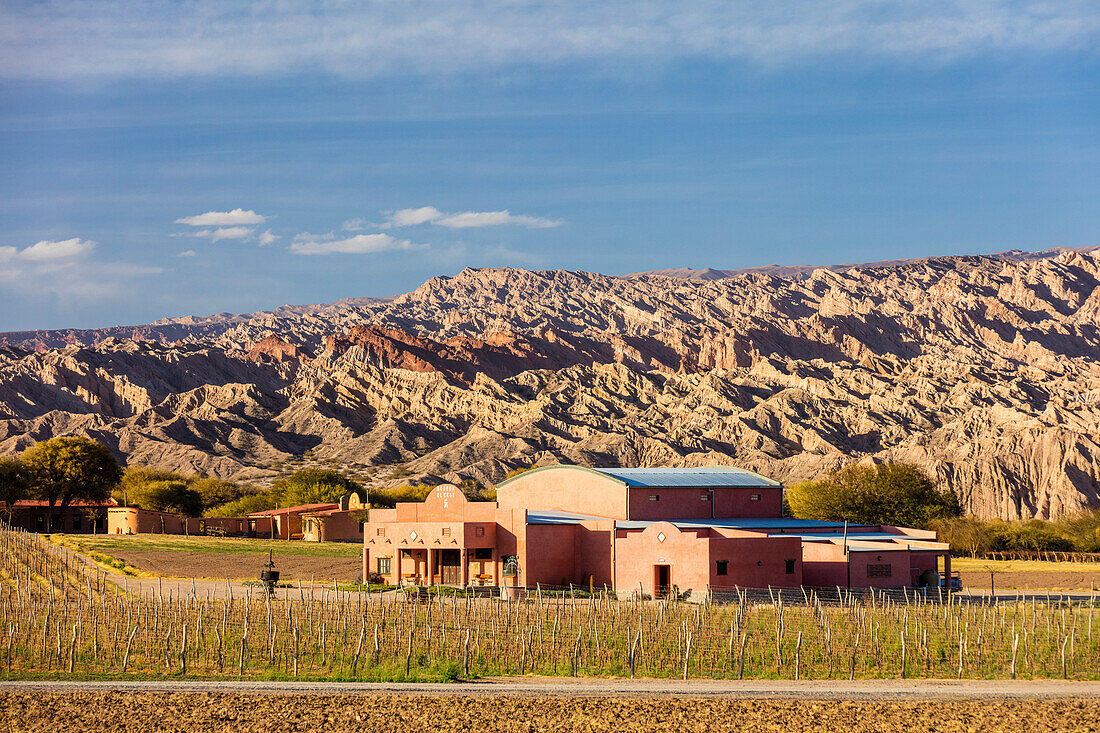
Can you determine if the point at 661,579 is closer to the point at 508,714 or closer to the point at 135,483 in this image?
the point at 508,714

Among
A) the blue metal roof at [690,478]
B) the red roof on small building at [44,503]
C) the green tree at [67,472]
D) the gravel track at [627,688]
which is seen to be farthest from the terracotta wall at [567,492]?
the red roof on small building at [44,503]

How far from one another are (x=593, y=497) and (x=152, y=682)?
34404mm

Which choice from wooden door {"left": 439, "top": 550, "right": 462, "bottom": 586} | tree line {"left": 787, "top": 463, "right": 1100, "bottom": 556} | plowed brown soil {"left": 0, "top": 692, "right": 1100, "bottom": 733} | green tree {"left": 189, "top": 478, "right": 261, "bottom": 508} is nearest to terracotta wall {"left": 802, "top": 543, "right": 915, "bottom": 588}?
wooden door {"left": 439, "top": 550, "right": 462, "bottom": 586}

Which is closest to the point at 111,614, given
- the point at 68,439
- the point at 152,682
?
the point at 152,682

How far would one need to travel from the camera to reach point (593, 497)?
6216 cm

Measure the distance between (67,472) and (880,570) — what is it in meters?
73.2

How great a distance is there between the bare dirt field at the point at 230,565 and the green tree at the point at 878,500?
123 ft

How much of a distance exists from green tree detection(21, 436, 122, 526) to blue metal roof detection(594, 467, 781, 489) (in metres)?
57.0

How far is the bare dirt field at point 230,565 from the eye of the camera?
6194cm

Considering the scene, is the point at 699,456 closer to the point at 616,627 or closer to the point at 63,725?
the point at 616,627

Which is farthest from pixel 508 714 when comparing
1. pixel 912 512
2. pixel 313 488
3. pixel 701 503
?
pixel 313 488

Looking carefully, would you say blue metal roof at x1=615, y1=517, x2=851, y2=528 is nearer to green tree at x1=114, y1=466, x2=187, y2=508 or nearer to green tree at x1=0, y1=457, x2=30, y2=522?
green tree at x1=114, y1=466, x2=187, y2=508

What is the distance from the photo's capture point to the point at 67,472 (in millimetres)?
103500

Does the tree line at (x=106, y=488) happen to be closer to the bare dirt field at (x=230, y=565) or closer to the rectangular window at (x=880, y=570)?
the bare dirt field at (x=230, y=565)
